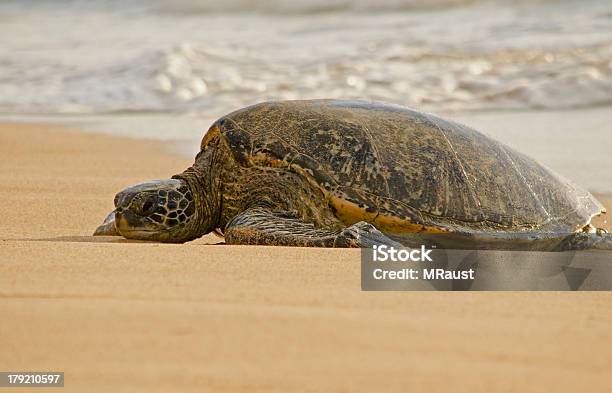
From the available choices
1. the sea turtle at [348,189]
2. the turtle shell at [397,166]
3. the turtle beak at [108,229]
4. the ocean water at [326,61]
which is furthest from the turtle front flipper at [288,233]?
the ocean water at [326,61]

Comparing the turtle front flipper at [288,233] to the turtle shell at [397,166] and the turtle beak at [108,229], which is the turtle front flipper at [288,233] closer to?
the turtle shell at [397,166]

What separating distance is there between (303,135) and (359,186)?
40 centimetres

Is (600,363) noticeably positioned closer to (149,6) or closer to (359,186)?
(359,186)

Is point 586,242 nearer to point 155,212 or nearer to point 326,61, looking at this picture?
point 155,212

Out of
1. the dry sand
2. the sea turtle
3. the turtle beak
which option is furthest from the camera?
the turtle beak

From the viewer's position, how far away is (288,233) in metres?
4.48

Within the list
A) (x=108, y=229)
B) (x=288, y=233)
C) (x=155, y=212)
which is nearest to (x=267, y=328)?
(x=288, y=233)

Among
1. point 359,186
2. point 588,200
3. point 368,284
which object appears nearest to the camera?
point 368,284

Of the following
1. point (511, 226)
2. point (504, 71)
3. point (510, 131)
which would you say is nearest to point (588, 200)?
point (511, 226)

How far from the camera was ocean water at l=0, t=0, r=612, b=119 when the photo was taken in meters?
11.5

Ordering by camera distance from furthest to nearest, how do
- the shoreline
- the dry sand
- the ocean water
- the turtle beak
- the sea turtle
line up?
the ocean water, the shoreline, the turtle beak, the sea turtle, the dry sand

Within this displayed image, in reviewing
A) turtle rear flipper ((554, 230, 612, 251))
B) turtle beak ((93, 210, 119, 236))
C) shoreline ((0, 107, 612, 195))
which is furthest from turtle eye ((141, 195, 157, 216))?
shoreline ((0, 107, 612, 195))

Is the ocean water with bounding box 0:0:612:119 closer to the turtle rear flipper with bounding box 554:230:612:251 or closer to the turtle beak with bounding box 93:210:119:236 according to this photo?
the turtle beak with bounding box 93:210:119:236

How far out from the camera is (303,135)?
16.1 feet
